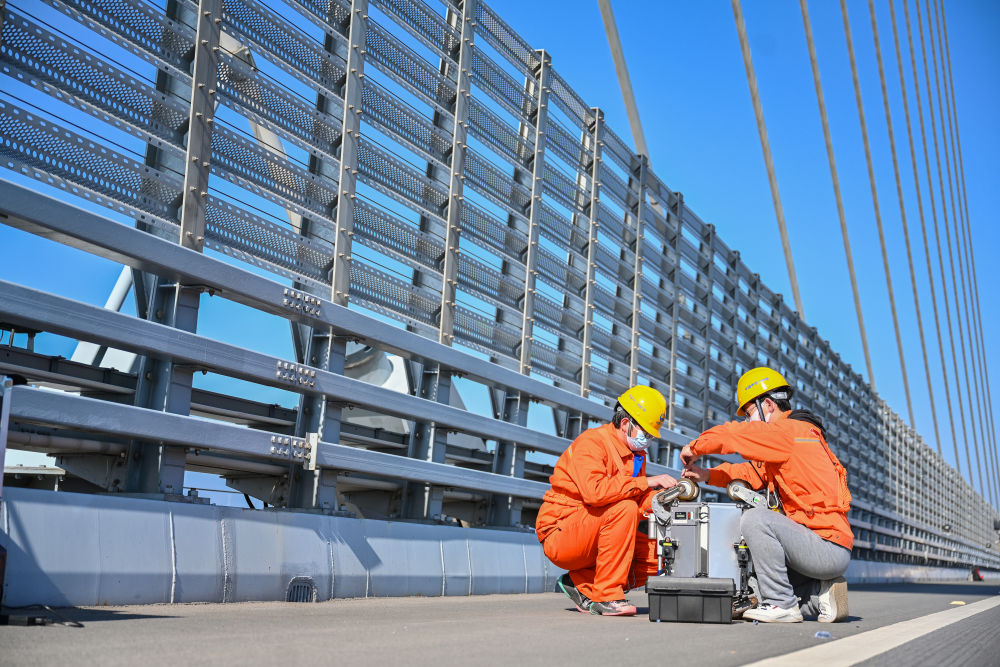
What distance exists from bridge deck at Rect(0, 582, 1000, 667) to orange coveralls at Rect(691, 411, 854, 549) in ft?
1.94

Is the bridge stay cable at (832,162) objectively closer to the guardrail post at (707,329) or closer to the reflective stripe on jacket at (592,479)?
the guardrail post at (707,329)

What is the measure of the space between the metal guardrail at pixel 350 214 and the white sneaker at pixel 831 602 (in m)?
3.29

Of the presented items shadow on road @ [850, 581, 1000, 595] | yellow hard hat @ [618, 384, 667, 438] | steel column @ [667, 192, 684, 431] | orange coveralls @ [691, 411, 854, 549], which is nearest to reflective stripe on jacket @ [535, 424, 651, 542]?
yellow hard hat @ [618, 384, 667, 438]

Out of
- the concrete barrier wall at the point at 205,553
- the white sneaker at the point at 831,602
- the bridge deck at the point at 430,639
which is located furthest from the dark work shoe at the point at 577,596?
the white sneaker at the point at 831,602

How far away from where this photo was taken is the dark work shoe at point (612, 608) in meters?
6.13

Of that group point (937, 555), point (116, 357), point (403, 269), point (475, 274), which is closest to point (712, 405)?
point (475, 274)

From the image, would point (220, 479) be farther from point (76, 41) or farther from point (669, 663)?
point (669, 663)

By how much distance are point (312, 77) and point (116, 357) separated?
255 cm

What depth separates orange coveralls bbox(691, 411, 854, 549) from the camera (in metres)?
5.95

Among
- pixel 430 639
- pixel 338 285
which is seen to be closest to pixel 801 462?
pixel 430 639

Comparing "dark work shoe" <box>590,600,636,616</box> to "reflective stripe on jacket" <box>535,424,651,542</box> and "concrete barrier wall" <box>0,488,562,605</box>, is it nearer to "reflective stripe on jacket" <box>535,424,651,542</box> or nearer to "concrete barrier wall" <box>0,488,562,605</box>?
"reflective stripe on jacket" <box>535,424,651,542</box>

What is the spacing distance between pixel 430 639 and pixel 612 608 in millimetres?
2351

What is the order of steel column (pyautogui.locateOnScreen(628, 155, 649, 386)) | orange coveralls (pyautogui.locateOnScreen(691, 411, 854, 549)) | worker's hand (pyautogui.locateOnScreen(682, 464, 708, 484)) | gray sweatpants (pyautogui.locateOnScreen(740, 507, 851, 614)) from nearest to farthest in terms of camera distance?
gray sweatpants (pyautogui.locateOnScreen(740, 507, 851, 614)) < orange coveralls (pyautogui.locateOnScreen(691, 411, 854, 549)) < worker's hand (pyautogui.locateOnScreen(682, 464, 708, 484)) < steel column (pyautogui.locateOnScreen(628, 155, 649, 386))

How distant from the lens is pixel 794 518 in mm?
6125
